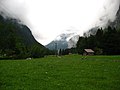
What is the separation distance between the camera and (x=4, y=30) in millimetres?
139000

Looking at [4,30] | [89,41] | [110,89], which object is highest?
[4,30]

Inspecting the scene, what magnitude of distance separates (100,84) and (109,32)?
100 metres

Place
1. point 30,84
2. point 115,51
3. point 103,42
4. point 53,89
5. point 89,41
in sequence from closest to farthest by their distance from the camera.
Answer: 1. point 53,89
2. point 30,84
3. point 115,51
4. point 103,42
5. point 89,41

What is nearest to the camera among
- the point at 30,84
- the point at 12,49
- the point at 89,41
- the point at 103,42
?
the point at 30,84

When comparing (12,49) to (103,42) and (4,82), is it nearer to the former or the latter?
(103,42)

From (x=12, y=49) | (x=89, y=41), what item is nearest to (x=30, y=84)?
(x=12, y=49)

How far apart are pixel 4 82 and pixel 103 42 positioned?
102430 millimetres

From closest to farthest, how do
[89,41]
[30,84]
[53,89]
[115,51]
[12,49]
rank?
[53,89]
[30,84]
[115,51]
[12,49]
[89,41]

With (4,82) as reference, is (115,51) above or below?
above

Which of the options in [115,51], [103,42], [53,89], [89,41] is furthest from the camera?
[89,41]

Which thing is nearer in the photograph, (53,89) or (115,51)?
(53,89)

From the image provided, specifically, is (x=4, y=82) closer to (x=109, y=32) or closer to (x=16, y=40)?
(x=109, y=32)

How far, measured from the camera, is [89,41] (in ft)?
447

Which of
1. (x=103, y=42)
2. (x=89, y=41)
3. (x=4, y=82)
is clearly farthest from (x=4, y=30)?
(x=4, y=82)
